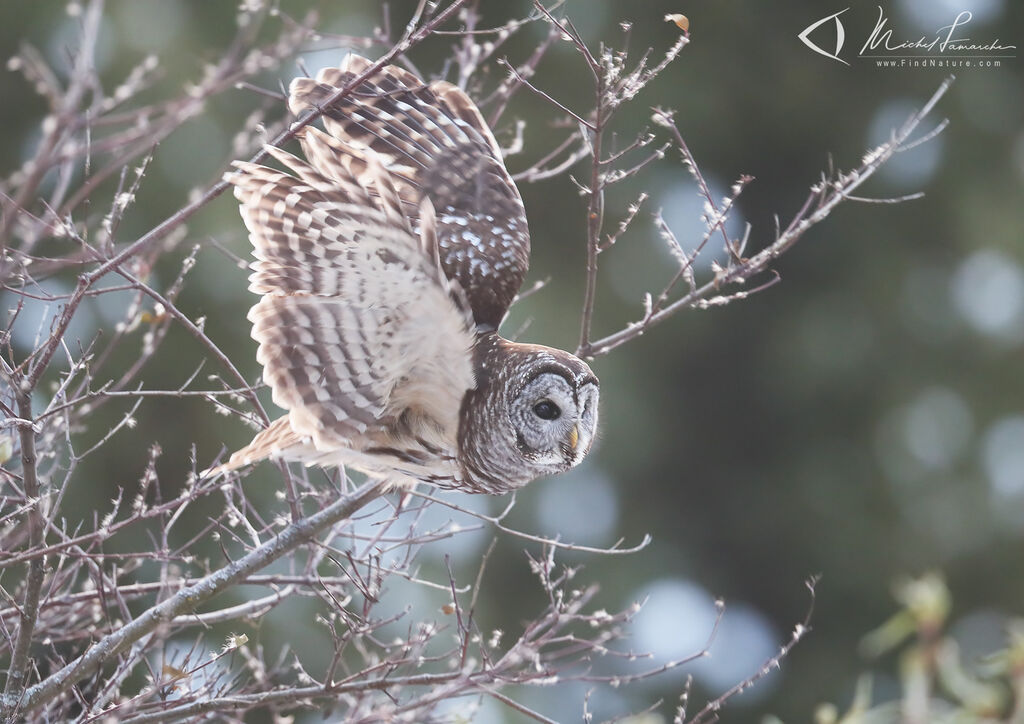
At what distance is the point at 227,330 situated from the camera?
287 inches

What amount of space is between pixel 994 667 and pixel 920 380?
8200 millimetres

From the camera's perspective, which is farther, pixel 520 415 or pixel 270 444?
pixel 520 415

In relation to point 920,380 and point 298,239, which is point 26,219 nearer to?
point 298,239

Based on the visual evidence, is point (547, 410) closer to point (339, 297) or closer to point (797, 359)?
point (339, 297)

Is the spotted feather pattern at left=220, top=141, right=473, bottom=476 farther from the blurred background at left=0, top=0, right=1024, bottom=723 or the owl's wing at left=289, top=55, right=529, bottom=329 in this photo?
the blurred background at left=0, top=0, right=1024, bottom=723

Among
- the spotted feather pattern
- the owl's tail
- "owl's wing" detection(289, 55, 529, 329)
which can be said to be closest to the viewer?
the spotted feather pattern

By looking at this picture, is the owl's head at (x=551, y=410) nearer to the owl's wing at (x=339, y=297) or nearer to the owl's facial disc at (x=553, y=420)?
the owl's facial disc at (x=553, y=420)

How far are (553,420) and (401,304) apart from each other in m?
0.61

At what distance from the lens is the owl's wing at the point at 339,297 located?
2.61m

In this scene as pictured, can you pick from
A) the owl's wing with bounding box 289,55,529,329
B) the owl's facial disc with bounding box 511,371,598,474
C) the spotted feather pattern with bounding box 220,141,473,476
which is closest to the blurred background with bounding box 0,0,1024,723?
the owl's wing with bounding box 289,55,529,329

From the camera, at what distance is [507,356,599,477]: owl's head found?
306cm

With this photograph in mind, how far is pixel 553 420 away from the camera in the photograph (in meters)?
3.13

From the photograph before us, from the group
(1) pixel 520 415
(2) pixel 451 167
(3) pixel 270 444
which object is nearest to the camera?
(3) pixel 270 444

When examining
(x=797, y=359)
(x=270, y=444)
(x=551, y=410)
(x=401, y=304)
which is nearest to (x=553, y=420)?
(x=551, y=410)
